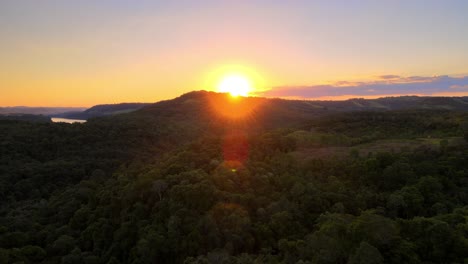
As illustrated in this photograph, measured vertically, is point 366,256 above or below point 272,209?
above

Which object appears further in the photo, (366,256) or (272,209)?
(272,209)

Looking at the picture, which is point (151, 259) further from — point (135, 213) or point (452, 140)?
point (452, 140)

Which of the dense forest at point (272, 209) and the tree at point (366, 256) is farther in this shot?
the dense forest at point (272, 209)

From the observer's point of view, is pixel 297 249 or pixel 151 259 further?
pixel 151 259

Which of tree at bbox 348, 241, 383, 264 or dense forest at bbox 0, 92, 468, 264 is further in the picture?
dense forest at bbox 0, 92, 468, 264

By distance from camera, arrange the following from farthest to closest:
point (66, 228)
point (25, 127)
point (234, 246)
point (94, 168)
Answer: point (25, 127) < point (94, 168) < point (66, 228) < point (234, 246)

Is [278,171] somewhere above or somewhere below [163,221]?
above

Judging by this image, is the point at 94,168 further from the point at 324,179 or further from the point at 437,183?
the point at 437,183

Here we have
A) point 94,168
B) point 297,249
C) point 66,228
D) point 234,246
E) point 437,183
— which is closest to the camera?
point 297,249

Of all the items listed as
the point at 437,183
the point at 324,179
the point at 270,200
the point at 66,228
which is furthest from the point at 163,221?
the point at 437,183
